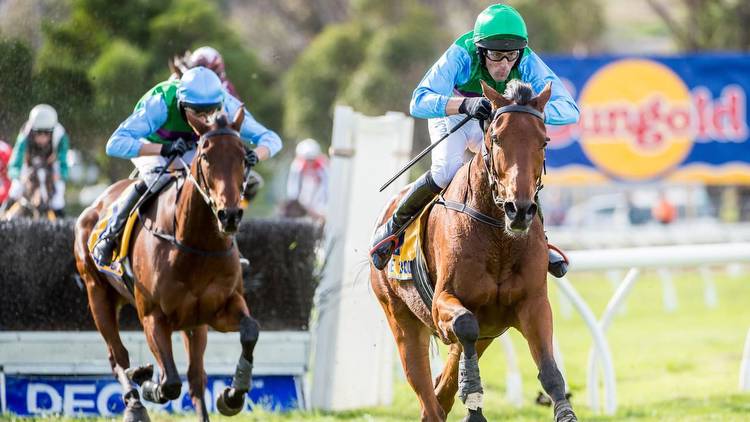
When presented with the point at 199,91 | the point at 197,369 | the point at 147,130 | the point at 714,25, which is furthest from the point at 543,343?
the point at 714,25

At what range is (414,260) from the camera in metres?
5.93

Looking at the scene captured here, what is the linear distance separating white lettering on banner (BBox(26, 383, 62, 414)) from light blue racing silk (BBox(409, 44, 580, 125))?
342 cm

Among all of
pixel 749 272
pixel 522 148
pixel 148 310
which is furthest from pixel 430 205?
pixel 749 272

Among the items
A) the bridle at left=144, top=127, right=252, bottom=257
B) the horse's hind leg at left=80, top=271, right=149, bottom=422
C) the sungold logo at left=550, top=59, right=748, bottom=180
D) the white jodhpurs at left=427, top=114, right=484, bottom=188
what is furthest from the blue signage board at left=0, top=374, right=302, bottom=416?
the sungold logo at left=550, top=59, right=748, bottom=180

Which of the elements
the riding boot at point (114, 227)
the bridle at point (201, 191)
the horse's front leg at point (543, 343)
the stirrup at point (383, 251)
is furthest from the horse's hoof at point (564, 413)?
the riding boot at point (114, 227)

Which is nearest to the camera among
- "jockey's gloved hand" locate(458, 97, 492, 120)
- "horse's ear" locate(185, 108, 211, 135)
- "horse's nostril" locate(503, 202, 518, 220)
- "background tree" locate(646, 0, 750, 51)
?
"horse's nostril" locate(503, 202, 518, 220)

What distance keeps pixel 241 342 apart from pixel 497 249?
5.67 ft

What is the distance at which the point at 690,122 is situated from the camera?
61.6 ft

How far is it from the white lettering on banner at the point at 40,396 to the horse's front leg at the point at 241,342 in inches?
70.6

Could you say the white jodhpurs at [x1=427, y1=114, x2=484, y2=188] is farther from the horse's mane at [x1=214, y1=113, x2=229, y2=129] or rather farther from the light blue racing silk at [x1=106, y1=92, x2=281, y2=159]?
the light blue racing silk at [x1=106, y1=92, x2=281, y2=159]

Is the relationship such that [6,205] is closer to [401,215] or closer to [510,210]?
[401,215]

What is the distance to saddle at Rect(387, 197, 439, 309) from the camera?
5.82m

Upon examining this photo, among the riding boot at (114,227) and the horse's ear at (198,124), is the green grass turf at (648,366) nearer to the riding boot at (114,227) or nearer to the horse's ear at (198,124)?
the riding boot at (114,227)

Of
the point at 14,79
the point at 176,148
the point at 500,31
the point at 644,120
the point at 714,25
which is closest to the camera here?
the point at 500,31
